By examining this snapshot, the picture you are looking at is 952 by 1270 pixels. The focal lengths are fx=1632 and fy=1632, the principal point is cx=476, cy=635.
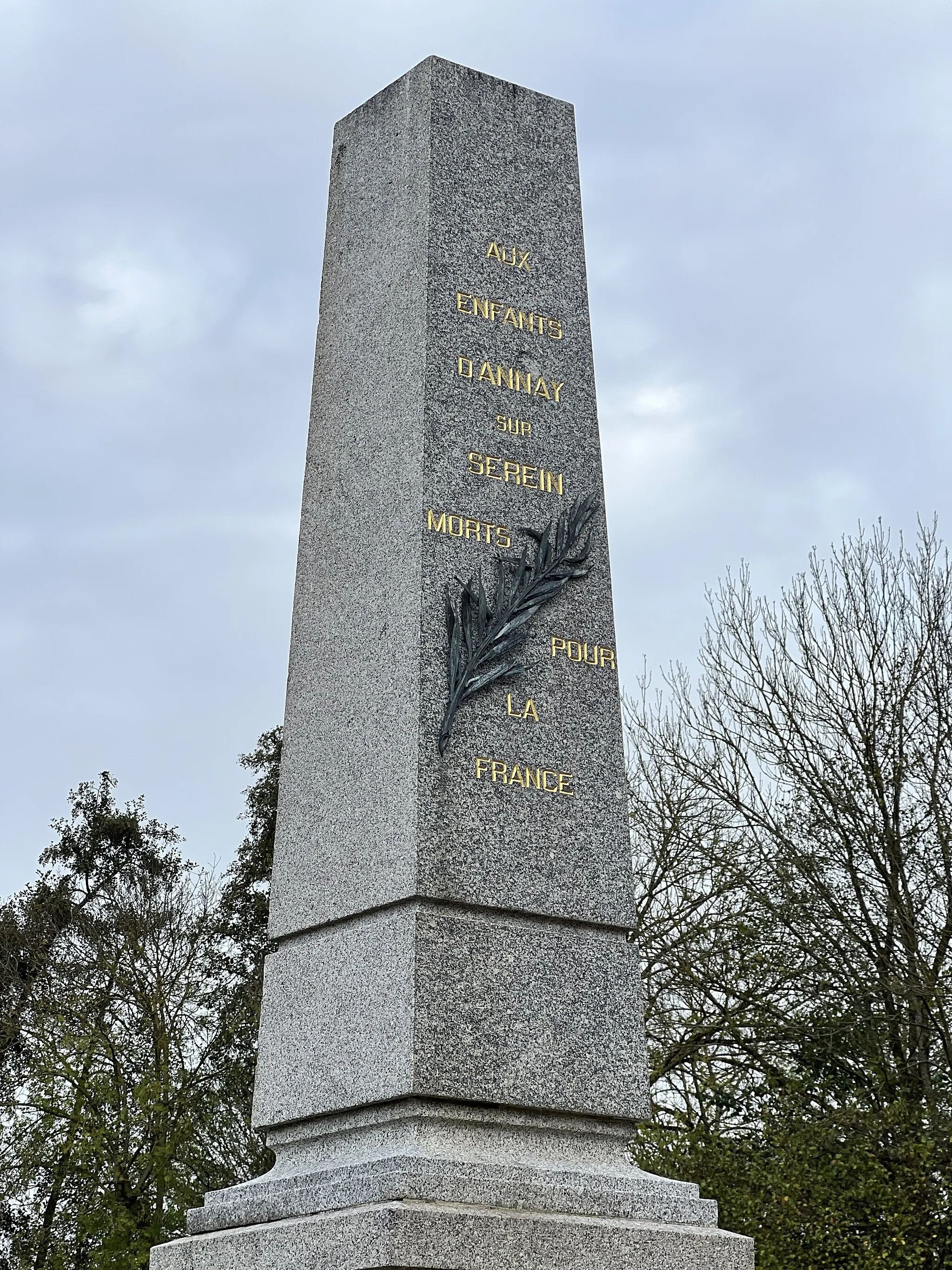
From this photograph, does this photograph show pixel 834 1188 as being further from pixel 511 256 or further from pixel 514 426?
pixel 511 256

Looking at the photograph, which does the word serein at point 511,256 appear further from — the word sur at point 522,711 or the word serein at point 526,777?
the word serein at point 526,777

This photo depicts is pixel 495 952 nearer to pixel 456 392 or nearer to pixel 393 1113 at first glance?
pixel 393 1113

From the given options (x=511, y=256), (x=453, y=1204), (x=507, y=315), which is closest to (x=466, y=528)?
(x=507, y=315)

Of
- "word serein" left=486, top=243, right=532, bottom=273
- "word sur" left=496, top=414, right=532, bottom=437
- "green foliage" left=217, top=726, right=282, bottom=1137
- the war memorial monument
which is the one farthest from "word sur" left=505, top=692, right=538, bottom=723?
"green foliage" left=217, top=726, right=282, bottom=1137

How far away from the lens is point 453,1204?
4820mm

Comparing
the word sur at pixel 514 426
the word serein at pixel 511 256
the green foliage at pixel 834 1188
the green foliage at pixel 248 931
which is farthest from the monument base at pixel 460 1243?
the green foliage at pixel 248 931

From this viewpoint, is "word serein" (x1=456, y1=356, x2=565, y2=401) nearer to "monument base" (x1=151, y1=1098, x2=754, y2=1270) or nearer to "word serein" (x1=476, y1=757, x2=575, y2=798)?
"word serein" (x1=476, y1=757, x2=575, y2=798)

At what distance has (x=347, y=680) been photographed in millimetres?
6094

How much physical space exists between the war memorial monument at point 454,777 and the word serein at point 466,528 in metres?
0.02

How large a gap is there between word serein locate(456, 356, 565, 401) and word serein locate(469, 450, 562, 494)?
34 centimetres

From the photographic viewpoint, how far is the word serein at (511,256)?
670 centimetres

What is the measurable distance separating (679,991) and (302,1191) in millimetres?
9711

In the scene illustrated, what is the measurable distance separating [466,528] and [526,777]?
96 cm

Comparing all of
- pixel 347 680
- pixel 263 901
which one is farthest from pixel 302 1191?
pixel 263 901
